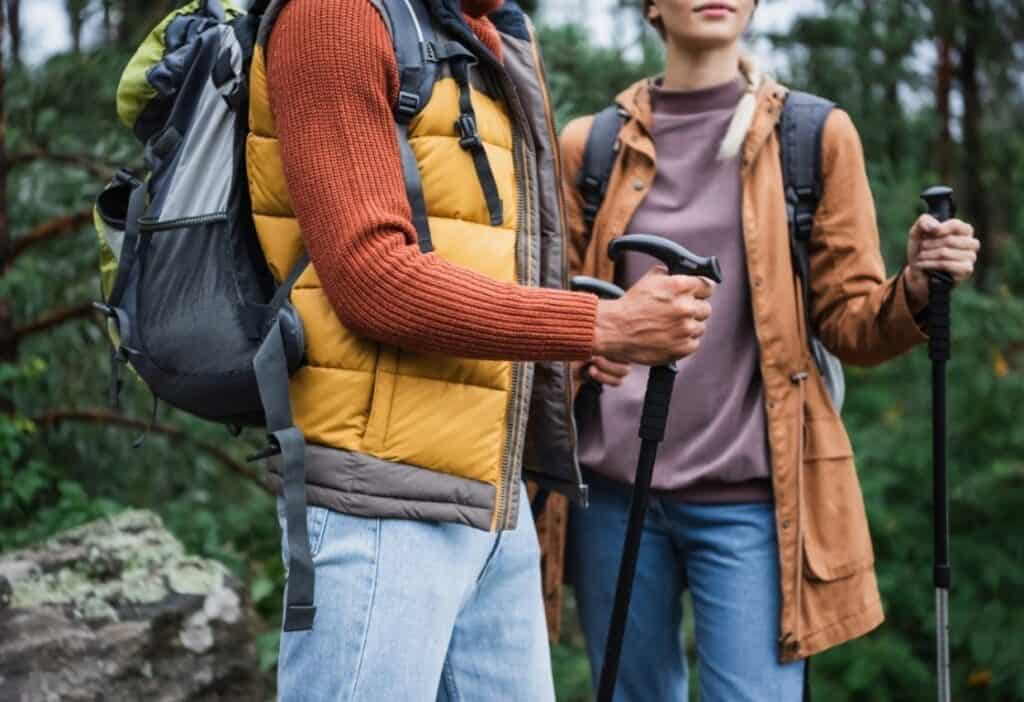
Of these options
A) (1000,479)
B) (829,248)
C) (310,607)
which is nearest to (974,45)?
(1000,479)

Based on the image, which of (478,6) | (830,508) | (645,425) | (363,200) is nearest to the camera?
(363,200)

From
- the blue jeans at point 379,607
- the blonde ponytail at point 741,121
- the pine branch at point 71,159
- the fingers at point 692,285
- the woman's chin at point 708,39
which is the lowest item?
the blue jeans at point 379,607

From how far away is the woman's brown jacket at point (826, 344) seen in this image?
2.53m

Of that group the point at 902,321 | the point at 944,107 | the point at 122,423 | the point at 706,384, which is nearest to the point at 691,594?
the point at 706,384

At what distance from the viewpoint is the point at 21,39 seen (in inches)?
165

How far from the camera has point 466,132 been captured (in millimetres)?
1878

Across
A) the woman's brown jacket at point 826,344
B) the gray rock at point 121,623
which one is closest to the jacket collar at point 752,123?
the woman's brown jacket at point 826,344

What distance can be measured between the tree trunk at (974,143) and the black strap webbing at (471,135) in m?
4.10

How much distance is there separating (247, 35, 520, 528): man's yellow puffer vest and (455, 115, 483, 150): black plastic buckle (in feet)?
0.03

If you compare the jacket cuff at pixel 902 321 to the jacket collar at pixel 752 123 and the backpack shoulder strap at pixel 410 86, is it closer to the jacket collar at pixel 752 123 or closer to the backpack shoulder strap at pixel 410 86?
the jacket collar at pixel 752 123

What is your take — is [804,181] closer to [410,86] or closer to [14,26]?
[410,86]

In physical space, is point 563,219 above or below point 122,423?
above

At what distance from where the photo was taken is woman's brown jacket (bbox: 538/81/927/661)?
8.30 feet

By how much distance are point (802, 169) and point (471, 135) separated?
100 centimetres
